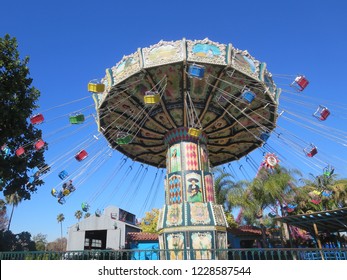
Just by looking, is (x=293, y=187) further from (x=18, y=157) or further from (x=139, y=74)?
(x=18, y=157)

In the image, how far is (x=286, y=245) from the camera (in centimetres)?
2600

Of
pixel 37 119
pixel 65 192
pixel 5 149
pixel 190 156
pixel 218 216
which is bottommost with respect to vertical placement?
pixel 218 216

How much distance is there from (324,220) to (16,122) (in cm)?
1629

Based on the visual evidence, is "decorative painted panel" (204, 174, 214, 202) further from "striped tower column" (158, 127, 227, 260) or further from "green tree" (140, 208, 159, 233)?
"green tree" (140, 208, 159, 233)

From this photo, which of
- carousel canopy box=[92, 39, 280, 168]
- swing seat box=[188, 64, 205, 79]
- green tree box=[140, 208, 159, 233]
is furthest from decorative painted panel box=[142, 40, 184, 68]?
green tree box=[140, 208, 159, 233]

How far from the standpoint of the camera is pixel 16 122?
13.2 m

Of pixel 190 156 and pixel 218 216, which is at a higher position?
pixel 190 156

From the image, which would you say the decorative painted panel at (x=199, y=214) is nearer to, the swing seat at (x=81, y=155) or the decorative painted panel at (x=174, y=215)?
the decorative painted panel at (x=174, y=215)

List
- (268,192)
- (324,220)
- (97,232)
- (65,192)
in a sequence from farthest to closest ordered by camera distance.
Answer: (97,232), (268,192), (324,220), (65,192)

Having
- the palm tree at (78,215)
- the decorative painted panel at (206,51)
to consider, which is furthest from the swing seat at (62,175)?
the palm tree at (78,215)

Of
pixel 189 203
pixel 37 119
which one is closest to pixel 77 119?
pixel 37 119

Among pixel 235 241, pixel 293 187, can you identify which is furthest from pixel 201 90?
pixel 235 241

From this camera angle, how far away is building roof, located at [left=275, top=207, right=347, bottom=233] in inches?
580

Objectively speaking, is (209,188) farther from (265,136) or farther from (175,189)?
(265,136)
